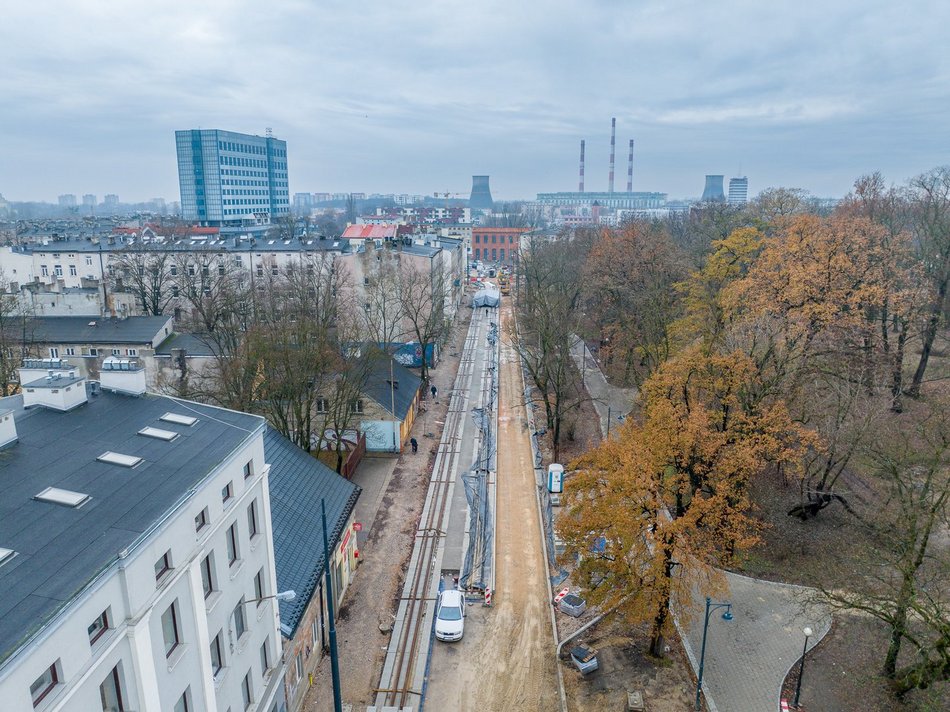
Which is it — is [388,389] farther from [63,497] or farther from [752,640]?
[63,497]

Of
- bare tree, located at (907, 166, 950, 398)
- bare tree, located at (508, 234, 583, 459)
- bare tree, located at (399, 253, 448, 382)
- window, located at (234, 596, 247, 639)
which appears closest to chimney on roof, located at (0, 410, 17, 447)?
window, located at (234, 596, 247, 639)

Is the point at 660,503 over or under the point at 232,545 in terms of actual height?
under

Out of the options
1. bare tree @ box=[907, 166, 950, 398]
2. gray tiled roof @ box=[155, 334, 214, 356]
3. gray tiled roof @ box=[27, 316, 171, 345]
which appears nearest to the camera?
bare tree @ box=[907, 166, 950, 398]

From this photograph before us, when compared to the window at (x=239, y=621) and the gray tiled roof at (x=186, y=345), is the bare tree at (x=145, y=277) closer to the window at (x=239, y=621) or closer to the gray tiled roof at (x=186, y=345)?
the gray tiled roof at (x=186, y=345)

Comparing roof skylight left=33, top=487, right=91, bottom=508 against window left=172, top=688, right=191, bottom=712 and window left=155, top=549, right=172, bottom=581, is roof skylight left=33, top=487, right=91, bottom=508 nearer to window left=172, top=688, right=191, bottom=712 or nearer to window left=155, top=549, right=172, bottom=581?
window left=155, top=549, right=172, bottom=581

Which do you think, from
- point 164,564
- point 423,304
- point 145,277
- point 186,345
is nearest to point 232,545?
point 164,564
